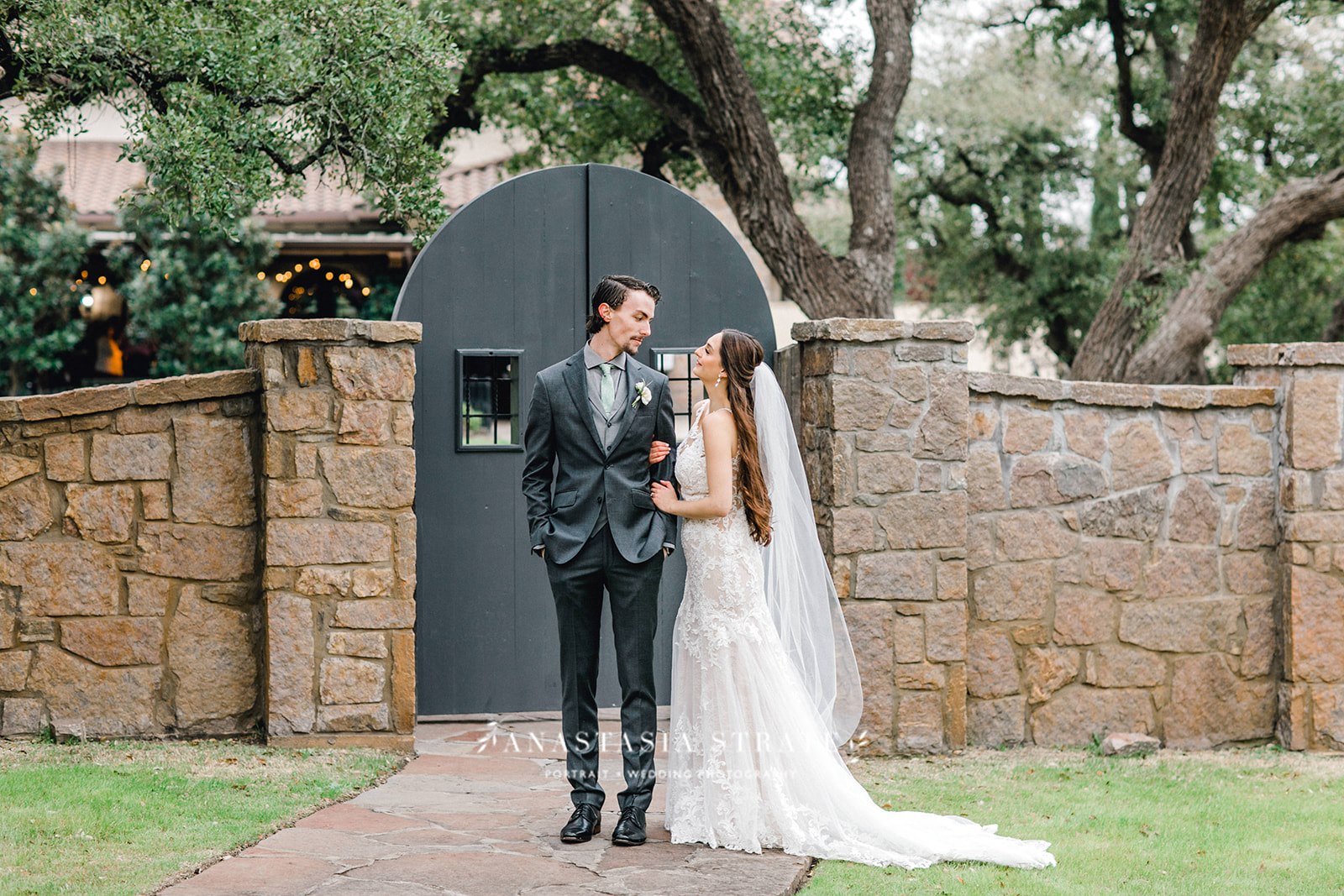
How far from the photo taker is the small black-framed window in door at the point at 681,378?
6461 millimetres

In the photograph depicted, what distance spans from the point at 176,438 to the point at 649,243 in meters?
2.42

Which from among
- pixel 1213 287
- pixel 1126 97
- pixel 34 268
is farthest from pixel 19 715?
pixel 1126 97

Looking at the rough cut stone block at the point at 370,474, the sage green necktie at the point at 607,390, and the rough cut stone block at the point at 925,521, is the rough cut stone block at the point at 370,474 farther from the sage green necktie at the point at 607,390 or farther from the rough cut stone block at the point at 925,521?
the rough cut stone block at the point at 925,521

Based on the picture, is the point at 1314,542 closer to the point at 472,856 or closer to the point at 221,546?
the point at 472,856

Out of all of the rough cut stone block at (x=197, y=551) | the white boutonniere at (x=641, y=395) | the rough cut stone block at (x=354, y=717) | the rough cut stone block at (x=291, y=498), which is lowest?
the rough cut stone block at (x=354, y=717)

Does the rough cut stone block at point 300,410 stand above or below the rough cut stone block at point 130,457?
above

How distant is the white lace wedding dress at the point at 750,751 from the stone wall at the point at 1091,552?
154cm

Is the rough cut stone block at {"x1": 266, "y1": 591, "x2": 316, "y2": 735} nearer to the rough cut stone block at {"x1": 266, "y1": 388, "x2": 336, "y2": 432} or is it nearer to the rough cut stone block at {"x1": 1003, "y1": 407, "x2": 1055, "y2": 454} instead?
the rough cut stone block at {"x1": 266, "y1": 388, "x2": 336, "y2": 432}

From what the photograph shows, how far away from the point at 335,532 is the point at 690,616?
78.2 inches

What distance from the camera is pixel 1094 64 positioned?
1598 cm

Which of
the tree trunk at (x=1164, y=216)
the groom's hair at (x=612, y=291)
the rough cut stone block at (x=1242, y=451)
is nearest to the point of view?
the groom's hair at (x=612, y=291)

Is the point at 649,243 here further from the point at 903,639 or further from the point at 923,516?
the point at 903,639

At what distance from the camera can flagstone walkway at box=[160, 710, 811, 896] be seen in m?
3.91

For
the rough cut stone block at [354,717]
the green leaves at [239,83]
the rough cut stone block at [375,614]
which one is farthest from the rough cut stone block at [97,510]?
the green leaves at [239,83]
